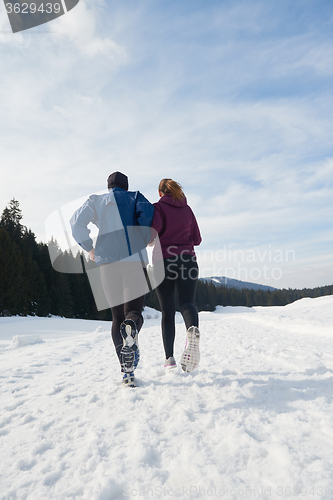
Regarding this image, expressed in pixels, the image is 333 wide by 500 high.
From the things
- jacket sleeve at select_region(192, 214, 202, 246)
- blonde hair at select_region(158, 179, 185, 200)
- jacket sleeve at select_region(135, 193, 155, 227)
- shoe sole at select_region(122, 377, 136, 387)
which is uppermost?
blonde hair at select_region(158, 179, 185, 200)

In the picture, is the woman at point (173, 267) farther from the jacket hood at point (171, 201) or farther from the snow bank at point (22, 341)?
the snow bank at point (22, 341)

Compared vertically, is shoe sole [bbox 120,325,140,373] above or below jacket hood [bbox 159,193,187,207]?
below

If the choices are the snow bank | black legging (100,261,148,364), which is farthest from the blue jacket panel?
the snow bank

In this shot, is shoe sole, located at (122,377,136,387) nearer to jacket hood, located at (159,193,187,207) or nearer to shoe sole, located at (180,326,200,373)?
shoe sole, located at (180,326,200,373)

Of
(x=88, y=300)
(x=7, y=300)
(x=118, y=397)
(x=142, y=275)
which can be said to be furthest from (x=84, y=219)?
(x=88, y=300)

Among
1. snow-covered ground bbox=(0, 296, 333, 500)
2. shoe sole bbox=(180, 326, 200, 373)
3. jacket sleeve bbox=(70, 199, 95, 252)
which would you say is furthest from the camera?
jacket sleeve bbox=(70, 199, 95, 252)

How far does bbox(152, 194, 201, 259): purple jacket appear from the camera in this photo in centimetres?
312

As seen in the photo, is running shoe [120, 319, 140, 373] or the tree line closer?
running shoe [120, 319, 140, 373]

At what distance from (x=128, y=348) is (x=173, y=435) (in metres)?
0.98

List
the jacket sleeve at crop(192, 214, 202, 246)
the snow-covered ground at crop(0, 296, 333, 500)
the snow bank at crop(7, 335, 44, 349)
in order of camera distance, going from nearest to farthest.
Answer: the snow-covered ground at crop(0, 296, 333, 500), the jacket sleeve at crop(192, 214, 202, 246), the snow bank at crop(7, 335, 44, 349)

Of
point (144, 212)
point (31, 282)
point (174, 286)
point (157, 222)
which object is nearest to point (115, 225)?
point (144, 212)

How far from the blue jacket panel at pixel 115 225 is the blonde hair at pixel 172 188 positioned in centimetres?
36

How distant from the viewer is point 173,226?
315 cm

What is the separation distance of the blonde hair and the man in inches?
13.5
